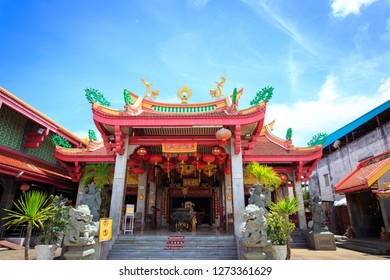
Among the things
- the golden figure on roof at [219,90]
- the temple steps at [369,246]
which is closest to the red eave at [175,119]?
the golden figure on roof at [219,90]

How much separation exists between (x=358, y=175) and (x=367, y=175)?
1.83m

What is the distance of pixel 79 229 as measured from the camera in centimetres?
593

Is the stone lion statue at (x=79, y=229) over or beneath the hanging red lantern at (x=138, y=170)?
beneath

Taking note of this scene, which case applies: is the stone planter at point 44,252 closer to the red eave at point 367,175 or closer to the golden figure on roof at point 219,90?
the golden figure on roof at point 219,90

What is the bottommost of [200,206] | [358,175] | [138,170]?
[200,206]

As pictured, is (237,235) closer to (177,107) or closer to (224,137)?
(224,137)

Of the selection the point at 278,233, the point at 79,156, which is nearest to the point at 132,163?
the point at 79,156

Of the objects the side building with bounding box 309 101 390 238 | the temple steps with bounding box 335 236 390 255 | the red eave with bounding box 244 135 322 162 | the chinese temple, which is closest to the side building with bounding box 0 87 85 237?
the chinese temple

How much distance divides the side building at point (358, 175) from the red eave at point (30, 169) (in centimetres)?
1640

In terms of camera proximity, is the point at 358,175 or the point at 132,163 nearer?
the point at 132,163

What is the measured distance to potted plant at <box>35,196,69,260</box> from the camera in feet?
20.9

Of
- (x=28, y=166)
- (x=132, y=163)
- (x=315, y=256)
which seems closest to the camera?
(x=315, y=256)

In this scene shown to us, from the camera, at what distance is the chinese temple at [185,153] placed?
8.94 m

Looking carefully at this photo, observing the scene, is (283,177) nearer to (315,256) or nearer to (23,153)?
(315,256)
